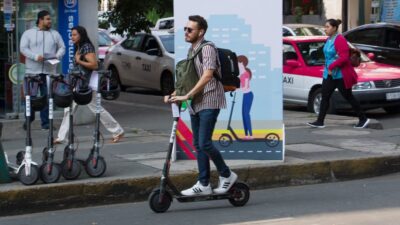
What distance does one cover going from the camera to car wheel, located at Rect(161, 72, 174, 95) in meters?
17.6

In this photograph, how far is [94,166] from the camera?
27.9 ft

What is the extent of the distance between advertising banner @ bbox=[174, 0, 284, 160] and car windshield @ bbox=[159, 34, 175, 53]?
28.1ft

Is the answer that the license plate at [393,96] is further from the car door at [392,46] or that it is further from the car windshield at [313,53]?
the car door at [392,46]

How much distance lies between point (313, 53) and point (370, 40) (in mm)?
3399

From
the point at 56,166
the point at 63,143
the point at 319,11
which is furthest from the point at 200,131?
the point at 319,11

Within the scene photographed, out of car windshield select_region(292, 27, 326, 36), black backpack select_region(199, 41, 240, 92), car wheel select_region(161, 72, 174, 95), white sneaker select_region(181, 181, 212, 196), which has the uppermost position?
black backpack select_region(199, 41, 240, 92)

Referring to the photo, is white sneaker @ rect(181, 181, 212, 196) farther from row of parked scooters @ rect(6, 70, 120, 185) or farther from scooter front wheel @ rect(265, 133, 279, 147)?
scooter front wheel @ rect(265, 133, 279, 147)

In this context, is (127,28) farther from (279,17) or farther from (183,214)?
(183,214)

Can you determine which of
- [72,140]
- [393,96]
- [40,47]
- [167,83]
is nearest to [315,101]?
[393,96]

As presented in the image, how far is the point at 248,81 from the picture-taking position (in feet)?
30.5

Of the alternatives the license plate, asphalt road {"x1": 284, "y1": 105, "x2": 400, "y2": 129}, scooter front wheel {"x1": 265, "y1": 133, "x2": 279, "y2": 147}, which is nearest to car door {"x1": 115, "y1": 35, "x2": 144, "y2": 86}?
asphalt road {"x1": 284, "y1": 105, "x2": 400, "y2": 129}

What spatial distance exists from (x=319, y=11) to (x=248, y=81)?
26528 mm

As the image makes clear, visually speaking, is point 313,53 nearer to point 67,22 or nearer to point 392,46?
point 392,46

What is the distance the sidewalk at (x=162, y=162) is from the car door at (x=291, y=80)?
170cm
